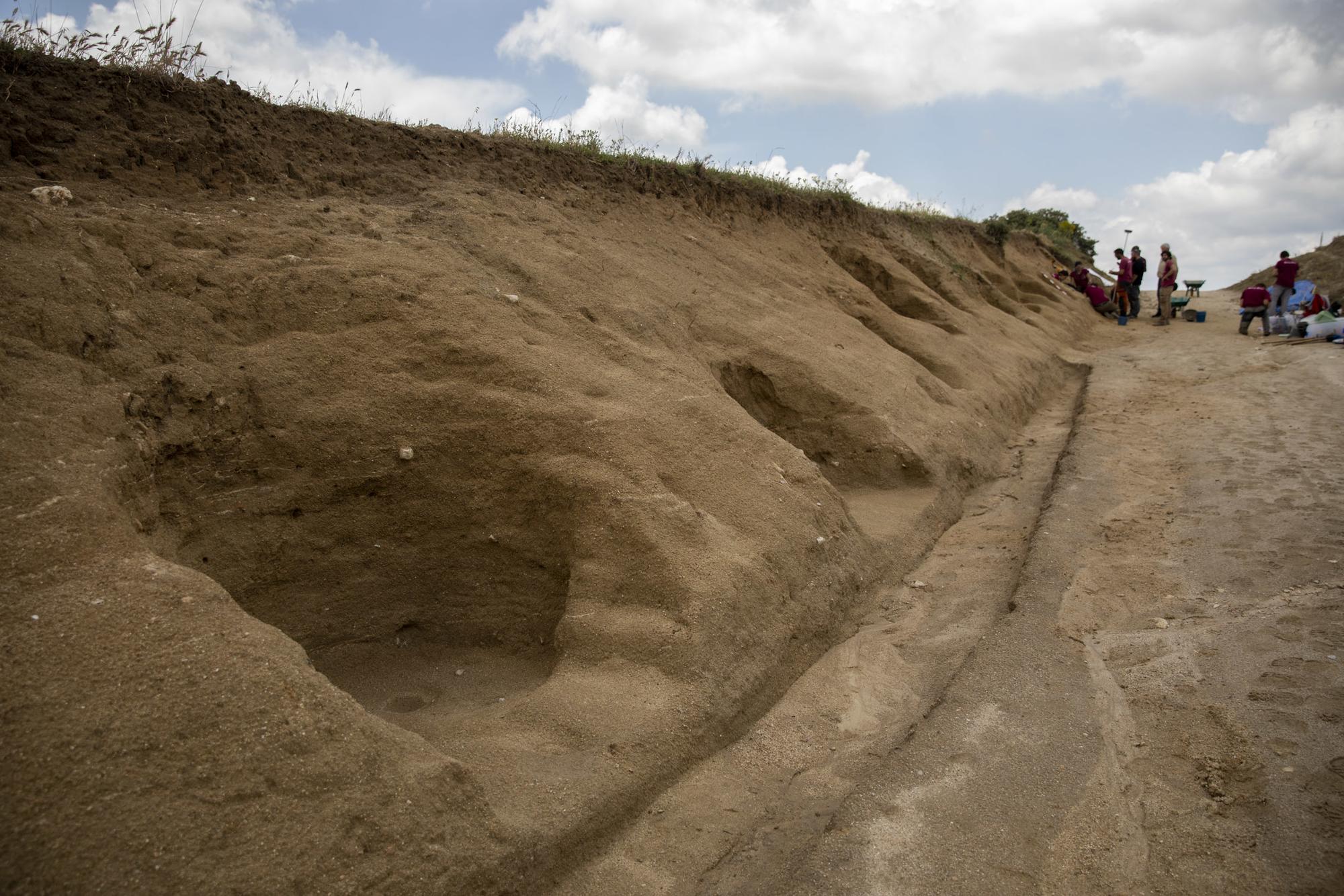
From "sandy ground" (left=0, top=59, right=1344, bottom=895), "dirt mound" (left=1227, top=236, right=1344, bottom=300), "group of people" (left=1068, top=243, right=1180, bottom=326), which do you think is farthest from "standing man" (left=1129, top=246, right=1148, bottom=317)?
"sandy ground" (left=0, top=59, right=1344, bottom=895)

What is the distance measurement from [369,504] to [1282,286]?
47.1 ft

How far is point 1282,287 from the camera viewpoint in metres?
13.1

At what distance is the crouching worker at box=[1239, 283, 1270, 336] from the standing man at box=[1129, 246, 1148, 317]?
116 inches

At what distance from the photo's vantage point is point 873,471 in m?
5.89

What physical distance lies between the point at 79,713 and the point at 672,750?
1.80m

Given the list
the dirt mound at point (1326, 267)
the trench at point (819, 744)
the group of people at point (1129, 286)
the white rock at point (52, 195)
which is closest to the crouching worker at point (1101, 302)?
the group of people at point (1129, 286)

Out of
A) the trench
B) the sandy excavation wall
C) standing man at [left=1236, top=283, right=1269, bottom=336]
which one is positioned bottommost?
the trench

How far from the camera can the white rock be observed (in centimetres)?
363

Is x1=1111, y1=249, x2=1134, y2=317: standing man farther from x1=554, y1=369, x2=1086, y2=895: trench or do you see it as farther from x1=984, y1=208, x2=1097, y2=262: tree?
x1=554, y1=369, x2=1086, y2=895: trench

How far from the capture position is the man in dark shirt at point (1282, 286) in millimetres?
12781

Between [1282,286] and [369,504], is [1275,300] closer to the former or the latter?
[1282,286]

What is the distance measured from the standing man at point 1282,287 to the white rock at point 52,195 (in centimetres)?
1446

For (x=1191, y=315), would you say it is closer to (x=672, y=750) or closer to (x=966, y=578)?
(x=966, y=578)

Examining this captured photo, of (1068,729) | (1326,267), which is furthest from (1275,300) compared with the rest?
(1068,729)
